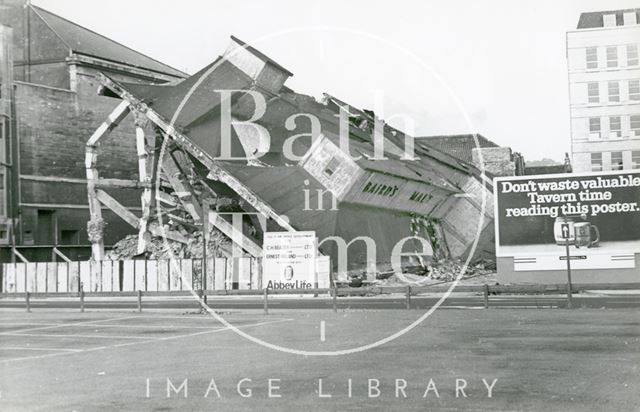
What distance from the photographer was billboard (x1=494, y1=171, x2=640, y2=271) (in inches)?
1373

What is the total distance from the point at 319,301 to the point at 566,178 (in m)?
11.7

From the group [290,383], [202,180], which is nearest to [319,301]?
[202,180]

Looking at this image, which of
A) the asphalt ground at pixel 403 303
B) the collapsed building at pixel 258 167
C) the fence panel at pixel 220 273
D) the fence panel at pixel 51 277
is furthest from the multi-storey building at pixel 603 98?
the fence panel at pixel 51 277

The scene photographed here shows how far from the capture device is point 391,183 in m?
45.4

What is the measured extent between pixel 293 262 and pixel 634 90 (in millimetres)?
27947

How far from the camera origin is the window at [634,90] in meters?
50.3

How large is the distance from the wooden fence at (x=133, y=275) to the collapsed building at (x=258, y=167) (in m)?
2.00

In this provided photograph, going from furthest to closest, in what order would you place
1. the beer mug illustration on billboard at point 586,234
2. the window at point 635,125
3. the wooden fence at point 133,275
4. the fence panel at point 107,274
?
the window at point 635,125 < the fence panel at point 107,274 < the wooden fence at point 133,275 < the beer mug illustration on billboard at point 586,234

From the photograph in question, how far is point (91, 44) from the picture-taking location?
5681cm

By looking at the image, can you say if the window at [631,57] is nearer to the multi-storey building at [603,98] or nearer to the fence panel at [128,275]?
the multi-storey building at [603,98]

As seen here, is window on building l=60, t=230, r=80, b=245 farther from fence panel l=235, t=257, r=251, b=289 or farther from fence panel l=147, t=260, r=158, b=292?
fence panel l=235, t=257, r=251, b=289

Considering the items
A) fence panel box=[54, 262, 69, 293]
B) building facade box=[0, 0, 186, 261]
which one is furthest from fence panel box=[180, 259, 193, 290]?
building facade box=[0, 0, 186, 261]

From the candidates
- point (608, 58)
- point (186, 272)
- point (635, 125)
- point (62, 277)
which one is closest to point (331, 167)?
point (186, 272)

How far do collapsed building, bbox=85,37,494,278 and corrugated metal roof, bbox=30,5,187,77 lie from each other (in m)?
9.48
